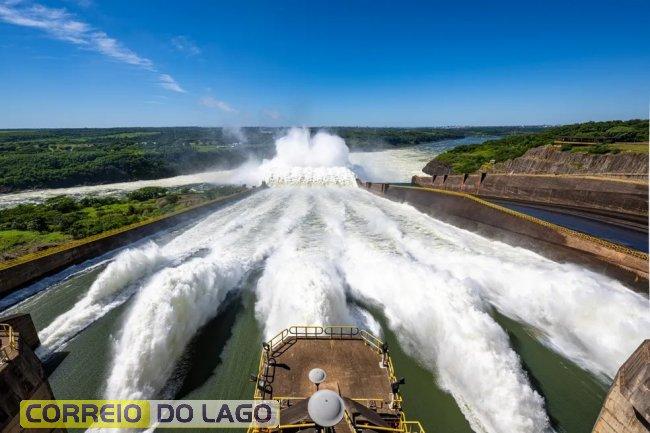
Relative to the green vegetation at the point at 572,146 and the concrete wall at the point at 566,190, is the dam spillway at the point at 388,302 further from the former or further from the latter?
the green vegetation at the point at 572,146

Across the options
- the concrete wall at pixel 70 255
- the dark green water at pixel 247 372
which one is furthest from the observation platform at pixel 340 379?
the concrete wall at pixel 70 255

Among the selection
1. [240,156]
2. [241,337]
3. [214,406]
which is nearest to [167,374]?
[214,406]

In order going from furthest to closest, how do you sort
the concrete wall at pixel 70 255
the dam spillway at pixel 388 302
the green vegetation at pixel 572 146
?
the green vegetation at pixel 572 146 → the concrete wall at pixel 70 255 → the dam spillway at pixel 388 302

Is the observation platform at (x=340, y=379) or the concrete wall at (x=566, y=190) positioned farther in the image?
the concrete wall at (x=566, y=190)

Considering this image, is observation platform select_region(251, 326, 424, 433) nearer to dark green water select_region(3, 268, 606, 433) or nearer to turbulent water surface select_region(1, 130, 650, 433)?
dark green water select_region(3, 268, 606, 433)

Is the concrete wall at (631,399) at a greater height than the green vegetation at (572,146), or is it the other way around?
the green vegetation at (572,146)

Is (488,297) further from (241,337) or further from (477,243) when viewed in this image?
(241,337)

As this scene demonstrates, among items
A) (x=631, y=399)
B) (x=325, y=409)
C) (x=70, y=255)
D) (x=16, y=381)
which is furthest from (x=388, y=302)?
(x=70, y=255)
